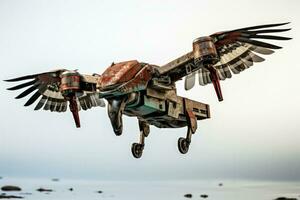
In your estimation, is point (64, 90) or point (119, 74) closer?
point (119, 74)

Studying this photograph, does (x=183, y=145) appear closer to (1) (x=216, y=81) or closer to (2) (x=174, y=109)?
(2) (x=174, y=109)

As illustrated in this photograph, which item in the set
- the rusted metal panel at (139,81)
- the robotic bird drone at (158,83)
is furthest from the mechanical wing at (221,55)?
the rusted metal panel at (139,81)

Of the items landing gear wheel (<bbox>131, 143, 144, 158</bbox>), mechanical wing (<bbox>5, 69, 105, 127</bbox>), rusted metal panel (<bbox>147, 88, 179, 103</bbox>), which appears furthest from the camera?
landing gear wheel (<bbox>131, 143, 144, 158</bbox>)

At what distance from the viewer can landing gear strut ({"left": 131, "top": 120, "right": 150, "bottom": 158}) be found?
420cm

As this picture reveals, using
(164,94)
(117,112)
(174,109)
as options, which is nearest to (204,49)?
(164,94)

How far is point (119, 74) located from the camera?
11.6ft

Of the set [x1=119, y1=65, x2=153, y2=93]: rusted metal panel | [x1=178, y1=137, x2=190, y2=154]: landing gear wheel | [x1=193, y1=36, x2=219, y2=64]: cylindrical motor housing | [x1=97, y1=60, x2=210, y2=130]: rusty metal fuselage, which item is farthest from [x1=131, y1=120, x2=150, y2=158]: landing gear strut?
A: [x1=193, y1=36, x2=219, y2=64]: cylindrical motor housing

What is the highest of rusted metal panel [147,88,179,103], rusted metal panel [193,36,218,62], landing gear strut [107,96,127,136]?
rusted metal panel [193,36,218,62]

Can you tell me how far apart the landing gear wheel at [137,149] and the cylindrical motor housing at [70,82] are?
0.84 metres

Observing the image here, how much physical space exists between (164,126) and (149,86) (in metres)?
0.75

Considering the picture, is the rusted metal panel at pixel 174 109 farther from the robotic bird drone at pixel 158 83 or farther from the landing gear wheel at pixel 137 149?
the landing gear wheel at pixel 137 149

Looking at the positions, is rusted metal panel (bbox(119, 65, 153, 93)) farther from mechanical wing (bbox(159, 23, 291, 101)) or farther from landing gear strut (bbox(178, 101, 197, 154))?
landing gear strut (bbox(178, 101, 197, 154))

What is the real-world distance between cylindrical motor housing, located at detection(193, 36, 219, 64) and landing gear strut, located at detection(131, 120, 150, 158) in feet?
3.91

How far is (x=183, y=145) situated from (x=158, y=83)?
2.32 ft
